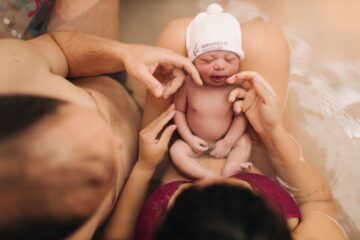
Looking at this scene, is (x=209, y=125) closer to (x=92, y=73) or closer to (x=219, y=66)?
(x=219, y=66)

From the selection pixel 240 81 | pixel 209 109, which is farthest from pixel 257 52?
pixel 209 109

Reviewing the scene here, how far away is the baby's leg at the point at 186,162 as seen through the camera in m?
1.16

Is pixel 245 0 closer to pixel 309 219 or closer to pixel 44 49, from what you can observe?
pixel 44 49

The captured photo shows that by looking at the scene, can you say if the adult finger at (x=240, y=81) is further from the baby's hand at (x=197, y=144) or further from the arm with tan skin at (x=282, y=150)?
the baby's hand at (x=197, y=144)

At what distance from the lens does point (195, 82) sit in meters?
1.21

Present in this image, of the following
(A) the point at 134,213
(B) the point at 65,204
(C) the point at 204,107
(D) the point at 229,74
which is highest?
(B) the point at 65,204

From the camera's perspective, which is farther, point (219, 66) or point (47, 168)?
point (219, 66)

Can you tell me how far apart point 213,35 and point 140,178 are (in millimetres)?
428

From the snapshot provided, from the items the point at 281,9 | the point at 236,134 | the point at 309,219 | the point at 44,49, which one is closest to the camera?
the point at 309,219

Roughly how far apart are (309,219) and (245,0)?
0.89 metres

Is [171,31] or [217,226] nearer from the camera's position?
[217,226]

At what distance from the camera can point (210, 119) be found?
126 cm

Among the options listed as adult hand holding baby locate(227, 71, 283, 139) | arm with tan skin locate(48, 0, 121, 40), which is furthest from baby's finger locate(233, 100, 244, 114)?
arm with tan skin locate(48, 0, 121, 40)

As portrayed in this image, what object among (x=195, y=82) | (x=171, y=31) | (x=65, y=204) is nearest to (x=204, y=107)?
(x=195, y=82)
